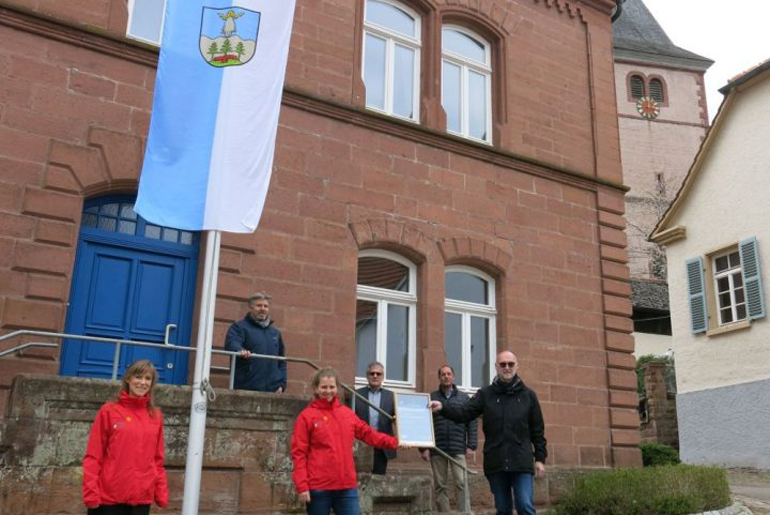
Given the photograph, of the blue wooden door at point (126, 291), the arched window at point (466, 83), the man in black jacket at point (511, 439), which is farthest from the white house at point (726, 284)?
the blue wooden door at point (126, 291)

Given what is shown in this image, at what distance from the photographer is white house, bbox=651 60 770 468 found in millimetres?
18703

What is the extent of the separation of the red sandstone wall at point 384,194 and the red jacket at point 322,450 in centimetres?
405

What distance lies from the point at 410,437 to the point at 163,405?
2.29 m

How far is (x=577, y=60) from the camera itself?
1482 centimetres

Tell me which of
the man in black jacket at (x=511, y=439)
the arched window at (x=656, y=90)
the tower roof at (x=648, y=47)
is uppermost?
the tower roof at (x=648, y=47)

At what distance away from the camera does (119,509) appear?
17.1 feet

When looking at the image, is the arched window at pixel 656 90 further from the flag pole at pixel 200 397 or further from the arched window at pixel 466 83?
the flag pole at pixel 200 397

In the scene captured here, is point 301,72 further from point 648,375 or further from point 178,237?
point 648,375

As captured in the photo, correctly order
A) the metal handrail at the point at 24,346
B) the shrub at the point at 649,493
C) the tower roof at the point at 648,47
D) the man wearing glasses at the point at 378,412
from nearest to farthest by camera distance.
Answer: the metal handrail at the point at 24,346, the man wearing glasses at the point at 378,412, the shrub at the point at 649,493, the tower roof at the point at 648,47

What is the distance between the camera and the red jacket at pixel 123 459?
516 centimetres

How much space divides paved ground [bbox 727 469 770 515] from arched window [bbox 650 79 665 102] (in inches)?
1381

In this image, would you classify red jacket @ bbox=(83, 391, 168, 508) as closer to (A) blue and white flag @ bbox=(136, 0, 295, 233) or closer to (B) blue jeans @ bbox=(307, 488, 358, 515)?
(B) blue jeans @ bbox=(307, 488, 358, 515)

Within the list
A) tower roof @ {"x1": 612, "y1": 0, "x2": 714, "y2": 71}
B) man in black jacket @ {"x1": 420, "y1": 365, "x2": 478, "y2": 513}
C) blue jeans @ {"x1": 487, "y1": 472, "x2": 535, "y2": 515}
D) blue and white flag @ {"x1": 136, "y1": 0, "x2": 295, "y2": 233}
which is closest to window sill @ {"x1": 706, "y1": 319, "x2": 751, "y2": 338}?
man in black jacket @ {"x1": 420, "y1": 365, "x2": 478, "y2": 513}

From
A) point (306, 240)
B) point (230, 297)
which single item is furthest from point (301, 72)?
point (230, 297)
